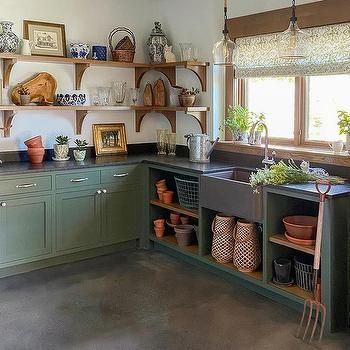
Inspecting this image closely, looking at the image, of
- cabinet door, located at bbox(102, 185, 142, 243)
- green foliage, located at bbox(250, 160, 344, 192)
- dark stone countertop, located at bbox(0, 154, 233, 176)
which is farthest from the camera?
cabinet door, located at bbox(102, 185, 142, 243)

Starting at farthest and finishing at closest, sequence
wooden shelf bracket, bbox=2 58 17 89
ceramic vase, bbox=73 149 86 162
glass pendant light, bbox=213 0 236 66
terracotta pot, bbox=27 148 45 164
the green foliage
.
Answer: ceramic vase, bbox=73 149 86 162 < terracotta pot, bbox=27 148 45 164 < wooden shelf bracket, bbox=2 58 17 89 < glass pendant light, bbox=213 0 236 66 < the green foliage

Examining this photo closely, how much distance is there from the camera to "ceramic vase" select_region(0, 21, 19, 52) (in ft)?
13.6

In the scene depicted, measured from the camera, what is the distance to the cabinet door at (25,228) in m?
3.94

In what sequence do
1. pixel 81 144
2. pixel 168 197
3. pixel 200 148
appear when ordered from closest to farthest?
pixel 200 148, pixel 168 197, pixel 81 144

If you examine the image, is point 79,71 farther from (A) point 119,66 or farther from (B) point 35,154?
(B) point 35,154

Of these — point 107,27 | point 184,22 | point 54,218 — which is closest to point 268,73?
point 184,22

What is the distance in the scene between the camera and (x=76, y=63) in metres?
4.66

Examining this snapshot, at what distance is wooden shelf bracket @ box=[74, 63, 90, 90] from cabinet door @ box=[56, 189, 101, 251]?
107 centimetres

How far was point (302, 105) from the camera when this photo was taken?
406cm

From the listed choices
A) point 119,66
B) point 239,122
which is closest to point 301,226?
point 239,122

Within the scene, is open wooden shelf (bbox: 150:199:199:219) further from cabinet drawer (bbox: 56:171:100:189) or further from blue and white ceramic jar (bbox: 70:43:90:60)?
blue and white ceramic jar (bbox: 70:43:90:60)

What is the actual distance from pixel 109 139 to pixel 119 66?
72 centimetres

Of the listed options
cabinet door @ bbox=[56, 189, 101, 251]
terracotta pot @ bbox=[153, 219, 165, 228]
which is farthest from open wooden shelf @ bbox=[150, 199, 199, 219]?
cabinet door @ bbox=[56, 189, 101, 251]

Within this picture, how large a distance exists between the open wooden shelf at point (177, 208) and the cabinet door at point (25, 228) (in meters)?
1.00
